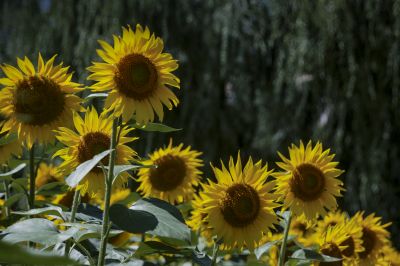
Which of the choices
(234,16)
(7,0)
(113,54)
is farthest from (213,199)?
(7,0)

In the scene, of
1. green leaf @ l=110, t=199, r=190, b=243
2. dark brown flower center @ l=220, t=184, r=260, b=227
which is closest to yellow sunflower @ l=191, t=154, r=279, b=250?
dark brown flower center @ l=220, t=184, r=260, b=227

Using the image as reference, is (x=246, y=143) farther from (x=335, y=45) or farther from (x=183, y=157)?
(x=183, y=157)

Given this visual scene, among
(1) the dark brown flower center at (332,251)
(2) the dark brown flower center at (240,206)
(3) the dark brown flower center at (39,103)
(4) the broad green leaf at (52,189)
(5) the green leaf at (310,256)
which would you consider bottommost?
(1) the dark brown flower center at (332,251)

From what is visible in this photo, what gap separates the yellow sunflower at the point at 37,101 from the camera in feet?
2.99

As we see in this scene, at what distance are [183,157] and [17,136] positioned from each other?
45 centimetres

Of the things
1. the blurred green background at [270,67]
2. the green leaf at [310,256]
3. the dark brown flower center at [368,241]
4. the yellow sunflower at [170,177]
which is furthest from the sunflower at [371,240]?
the blurred green background at [270,67]

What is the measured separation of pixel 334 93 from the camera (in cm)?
325

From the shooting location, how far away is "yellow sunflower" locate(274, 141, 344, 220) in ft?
3.34

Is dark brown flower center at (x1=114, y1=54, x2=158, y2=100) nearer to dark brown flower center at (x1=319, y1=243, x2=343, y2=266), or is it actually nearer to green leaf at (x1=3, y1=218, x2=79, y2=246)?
green leaf at (x1=3, y1=218, x2=79, y2=246)

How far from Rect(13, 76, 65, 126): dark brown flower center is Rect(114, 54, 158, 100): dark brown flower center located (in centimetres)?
11

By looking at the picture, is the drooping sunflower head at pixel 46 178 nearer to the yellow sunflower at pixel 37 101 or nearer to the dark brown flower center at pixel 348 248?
the yellow sunflower at pixel 37 101

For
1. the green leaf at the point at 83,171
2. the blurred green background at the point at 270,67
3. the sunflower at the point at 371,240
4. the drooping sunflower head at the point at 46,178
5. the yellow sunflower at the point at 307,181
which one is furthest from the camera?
the blurred green background at the point at 270,67

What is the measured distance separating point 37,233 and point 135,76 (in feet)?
0.82

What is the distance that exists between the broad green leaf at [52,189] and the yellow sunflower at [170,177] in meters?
0.17
